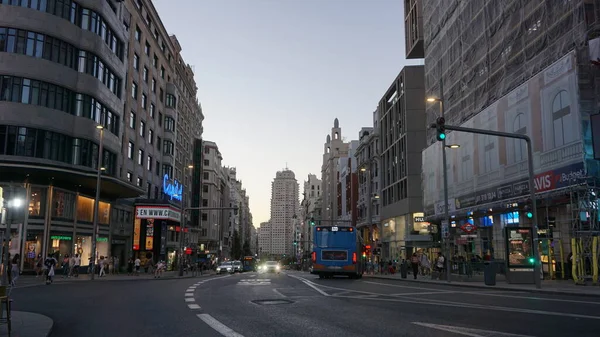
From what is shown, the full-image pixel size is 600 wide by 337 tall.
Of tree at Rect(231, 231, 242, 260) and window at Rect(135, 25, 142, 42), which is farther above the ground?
window at Rect(135, 25, 142, 42)

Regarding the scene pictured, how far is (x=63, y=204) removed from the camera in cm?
3925

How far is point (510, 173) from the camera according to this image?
31.2 metres

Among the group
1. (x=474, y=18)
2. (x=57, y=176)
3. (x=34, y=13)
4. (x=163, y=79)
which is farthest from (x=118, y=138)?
(x=474, y=18)

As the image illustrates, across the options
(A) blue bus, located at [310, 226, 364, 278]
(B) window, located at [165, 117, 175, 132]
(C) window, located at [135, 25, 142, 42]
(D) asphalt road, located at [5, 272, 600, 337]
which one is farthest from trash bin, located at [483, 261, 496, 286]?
(B) window, located at [165, 117, 175, 132]

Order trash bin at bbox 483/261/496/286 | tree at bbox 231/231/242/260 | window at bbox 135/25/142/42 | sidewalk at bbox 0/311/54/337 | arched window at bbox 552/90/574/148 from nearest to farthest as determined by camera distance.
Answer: sidewalk at bbox 0/311/54/337
trash bin at bbox 483/261/496/286
arched window at bbox 552/90/574/148
window at bbox 135/25/142/42
tree at bbox 231/231/242/260

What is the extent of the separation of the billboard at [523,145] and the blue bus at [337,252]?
9.61 meters

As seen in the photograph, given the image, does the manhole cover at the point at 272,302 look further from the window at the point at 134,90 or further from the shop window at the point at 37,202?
the window at the point at 134,90

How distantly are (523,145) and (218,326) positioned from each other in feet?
83.2

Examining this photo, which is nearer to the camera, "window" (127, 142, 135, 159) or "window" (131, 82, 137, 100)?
"window" (127, 142, 135, 159)

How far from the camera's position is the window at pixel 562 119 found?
25000 mm

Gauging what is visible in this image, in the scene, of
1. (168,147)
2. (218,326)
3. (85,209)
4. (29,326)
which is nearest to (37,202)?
(85,209)

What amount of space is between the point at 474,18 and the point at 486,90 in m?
5.92

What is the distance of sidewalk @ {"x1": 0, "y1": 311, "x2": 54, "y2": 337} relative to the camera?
8.86 meters

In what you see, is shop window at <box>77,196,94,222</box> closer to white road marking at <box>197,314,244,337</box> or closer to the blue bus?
the blue bus
